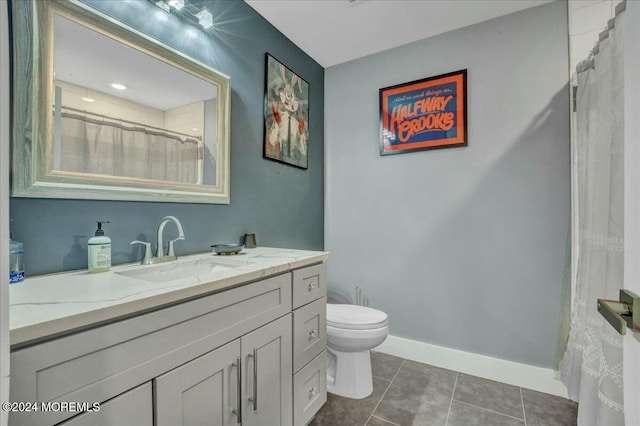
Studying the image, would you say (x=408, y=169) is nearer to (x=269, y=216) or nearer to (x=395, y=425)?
(x=269, y=216)

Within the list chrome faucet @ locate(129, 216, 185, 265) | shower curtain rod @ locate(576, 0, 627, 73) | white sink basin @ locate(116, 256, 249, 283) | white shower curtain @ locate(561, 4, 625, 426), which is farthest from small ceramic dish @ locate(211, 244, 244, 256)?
shower curtain rod @ locate(576, 0, 627, 73)

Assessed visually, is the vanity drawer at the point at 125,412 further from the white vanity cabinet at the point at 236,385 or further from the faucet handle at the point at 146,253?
the faucet handle at the point at 146,253

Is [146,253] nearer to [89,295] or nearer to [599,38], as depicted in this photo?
[89,295]

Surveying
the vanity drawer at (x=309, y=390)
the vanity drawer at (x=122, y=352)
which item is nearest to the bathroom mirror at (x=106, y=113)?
the vanity drawer at (x=122, y=352)

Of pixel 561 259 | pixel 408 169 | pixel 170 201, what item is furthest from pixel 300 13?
pixel 561 259

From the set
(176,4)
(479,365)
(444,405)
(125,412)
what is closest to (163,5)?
(176,4)

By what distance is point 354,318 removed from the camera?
1.90m

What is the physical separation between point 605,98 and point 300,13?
5.90ft

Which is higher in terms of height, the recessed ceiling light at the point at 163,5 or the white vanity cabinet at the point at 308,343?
the recessed ceiling light at the point at 163,5

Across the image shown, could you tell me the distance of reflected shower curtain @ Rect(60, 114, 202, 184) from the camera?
1104 millimetres

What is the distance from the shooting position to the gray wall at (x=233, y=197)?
1065mm

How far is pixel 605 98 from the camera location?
1260 mm

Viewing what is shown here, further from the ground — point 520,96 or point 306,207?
point 520,96

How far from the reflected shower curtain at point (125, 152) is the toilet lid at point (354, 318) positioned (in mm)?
1196
